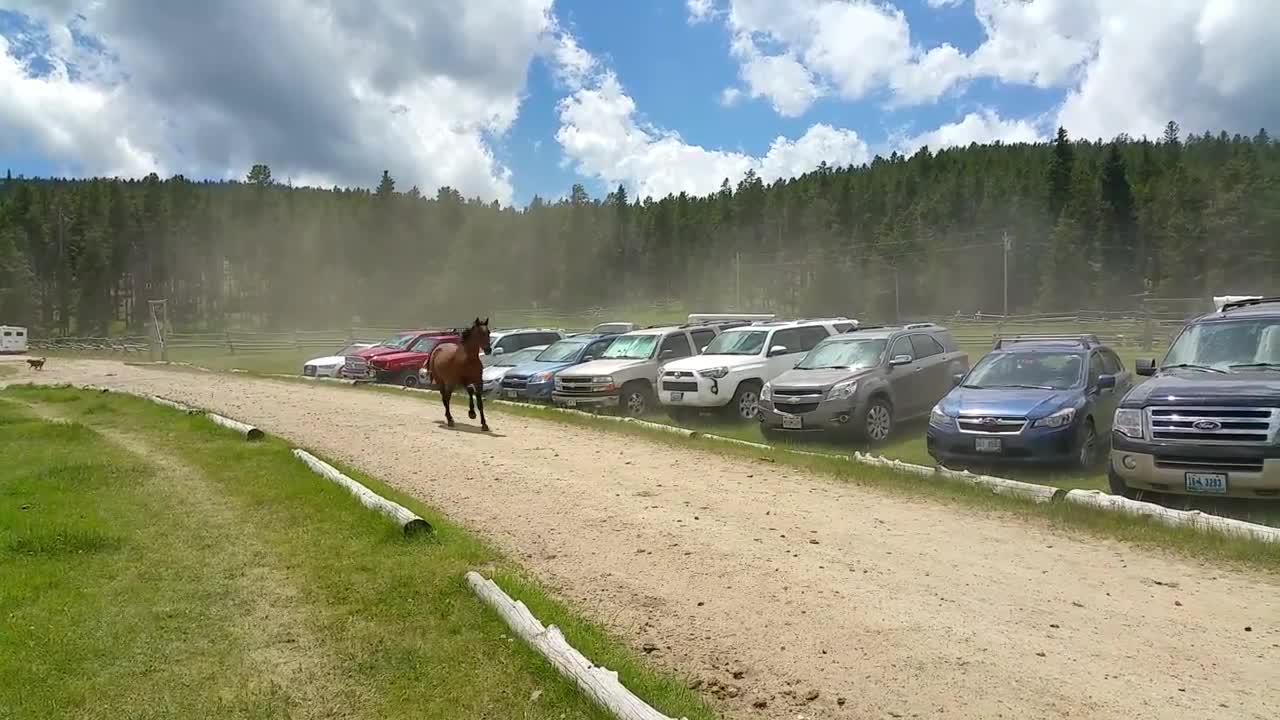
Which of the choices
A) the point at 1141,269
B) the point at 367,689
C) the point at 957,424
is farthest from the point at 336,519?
the point at 1141,269

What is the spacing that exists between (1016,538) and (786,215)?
94.3 metres

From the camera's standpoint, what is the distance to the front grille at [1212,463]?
7434 millimetres

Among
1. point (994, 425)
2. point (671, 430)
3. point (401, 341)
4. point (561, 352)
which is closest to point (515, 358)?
point (561, 352)

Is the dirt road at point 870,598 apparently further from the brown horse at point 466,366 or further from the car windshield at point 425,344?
the car windshield at point 425,344

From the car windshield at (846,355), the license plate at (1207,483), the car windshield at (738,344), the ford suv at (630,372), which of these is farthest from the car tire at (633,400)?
the license plate at (1207,483)

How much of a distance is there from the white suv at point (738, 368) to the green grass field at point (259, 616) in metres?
7.50

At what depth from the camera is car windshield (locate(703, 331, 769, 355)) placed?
55.8ft

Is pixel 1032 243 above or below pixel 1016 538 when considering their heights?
above

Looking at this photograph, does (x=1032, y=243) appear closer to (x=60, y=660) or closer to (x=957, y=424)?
(x=957, y=424)

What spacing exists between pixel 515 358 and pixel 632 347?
18.6ft

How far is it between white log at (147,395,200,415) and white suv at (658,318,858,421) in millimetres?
9508

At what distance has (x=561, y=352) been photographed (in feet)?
72.0

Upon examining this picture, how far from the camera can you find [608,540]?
7.40 meters

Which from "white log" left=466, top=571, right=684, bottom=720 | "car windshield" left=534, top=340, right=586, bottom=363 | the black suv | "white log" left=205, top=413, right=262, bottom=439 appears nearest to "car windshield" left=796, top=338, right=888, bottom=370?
the black suv
